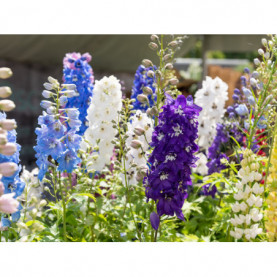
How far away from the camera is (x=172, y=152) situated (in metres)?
1.41

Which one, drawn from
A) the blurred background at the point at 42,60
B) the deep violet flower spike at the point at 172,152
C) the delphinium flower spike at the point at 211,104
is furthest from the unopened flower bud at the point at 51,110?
the blurred background at the point at 42,60

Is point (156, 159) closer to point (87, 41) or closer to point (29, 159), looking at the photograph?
point (29, 159)

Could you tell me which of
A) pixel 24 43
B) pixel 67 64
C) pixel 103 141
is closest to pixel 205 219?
pixel 103 141

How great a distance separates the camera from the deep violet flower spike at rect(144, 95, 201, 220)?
4.60ft

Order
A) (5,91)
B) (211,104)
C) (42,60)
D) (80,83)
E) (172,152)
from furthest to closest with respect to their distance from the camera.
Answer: (42,60) < (211,104) < (80,83) < (172,152) < (5,91)

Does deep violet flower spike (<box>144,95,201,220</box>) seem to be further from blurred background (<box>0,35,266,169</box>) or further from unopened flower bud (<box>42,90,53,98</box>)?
blurred background (<box>0,35,266,169</box>)

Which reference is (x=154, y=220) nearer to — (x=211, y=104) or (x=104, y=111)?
(x=104, y=111)

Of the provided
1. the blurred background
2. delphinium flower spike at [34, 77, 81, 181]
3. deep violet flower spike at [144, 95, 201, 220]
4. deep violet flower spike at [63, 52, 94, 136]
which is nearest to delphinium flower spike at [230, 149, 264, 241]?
deep violet flower spike at [144, 95, 201, 220]

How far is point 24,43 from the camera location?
218 inches

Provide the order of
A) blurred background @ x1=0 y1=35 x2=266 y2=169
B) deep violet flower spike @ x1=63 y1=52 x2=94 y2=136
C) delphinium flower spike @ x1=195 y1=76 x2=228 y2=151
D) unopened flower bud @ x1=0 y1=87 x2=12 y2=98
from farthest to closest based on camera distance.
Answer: blurred background @ x1=0 y1=35 x2=266 y2=169 → delphinium flower spike @ x1=195 y1=76 x2=228 y2=151 → deep violet flower spike @ x1=63 y1=52 x2=94 y2=136 → unopened flower bud @ x1=0 y1=87 x2=12 y2=98

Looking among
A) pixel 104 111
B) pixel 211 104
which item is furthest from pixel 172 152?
pixel 211 104

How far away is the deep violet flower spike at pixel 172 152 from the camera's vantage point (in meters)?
1.40

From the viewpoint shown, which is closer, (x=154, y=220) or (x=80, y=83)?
(x=154, y=220)

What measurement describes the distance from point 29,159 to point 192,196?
118 inches
